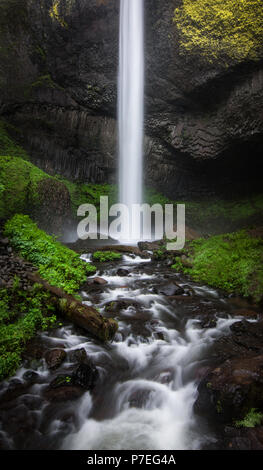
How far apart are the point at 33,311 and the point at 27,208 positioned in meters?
5.41

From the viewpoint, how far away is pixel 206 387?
3.01 metres

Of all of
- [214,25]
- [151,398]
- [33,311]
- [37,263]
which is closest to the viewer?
[151,398]

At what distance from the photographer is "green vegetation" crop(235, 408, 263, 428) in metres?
2.59

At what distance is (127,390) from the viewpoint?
11.2 feet

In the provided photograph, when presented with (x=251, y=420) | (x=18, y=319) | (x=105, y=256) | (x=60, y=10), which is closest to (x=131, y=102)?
(x=60, y=10)

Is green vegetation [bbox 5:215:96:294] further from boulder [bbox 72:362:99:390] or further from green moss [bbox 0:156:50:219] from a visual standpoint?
boulder [bbox 72:362:99:390]

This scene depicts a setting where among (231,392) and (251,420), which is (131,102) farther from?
(251,420)

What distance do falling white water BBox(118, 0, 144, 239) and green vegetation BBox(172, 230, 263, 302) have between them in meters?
7.75

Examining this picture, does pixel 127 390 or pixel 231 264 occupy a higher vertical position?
pixel 231 264

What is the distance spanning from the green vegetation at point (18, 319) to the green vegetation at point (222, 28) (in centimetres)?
1331

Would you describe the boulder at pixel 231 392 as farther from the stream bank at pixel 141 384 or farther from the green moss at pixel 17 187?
the green moss at pixel 17 187

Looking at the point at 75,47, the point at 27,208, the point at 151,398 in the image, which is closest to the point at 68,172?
the point at 75,47

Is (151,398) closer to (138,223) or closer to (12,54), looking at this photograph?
(138,223)

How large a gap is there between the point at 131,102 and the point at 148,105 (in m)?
1.08
